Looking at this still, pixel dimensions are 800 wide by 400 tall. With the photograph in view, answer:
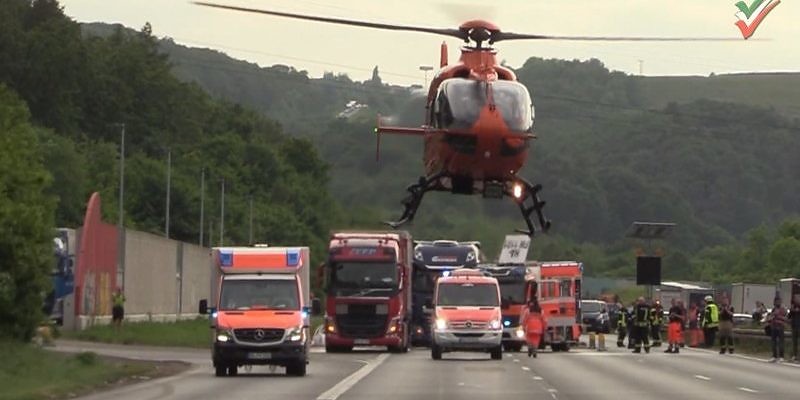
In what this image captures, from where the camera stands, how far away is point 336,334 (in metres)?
57.5

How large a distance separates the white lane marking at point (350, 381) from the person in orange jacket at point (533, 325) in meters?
6.34

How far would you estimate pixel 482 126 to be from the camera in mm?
38125

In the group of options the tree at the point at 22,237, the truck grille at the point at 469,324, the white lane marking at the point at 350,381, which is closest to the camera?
the white lane marking at the point at 350,381

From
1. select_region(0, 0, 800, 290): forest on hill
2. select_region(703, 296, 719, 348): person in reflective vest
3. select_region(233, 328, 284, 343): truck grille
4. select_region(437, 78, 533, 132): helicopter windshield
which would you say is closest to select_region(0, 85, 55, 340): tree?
select_region(233, 328, 284, 343): truck grille

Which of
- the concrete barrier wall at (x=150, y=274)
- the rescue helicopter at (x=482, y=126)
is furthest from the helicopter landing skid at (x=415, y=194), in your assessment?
the concrete barrier wall at (x=150, y=274)

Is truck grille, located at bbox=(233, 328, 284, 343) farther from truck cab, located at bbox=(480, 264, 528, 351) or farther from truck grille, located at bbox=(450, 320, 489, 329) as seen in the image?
truck cab, located at bbox=(480, 264, 528, 351)

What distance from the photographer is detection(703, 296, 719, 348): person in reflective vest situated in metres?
64.7

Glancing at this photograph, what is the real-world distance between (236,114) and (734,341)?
98272mm

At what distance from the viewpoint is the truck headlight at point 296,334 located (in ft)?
129

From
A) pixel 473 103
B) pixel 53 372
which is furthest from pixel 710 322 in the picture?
pixel 53 372

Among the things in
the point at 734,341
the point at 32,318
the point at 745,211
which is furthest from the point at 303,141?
the point at 32,318

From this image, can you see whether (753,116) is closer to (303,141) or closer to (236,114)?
(236,114)

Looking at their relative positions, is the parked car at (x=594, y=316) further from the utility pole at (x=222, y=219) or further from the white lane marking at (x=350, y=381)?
the white lane marking at (x=350, y=381)

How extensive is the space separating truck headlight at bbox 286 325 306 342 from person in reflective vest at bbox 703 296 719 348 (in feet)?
90.4
